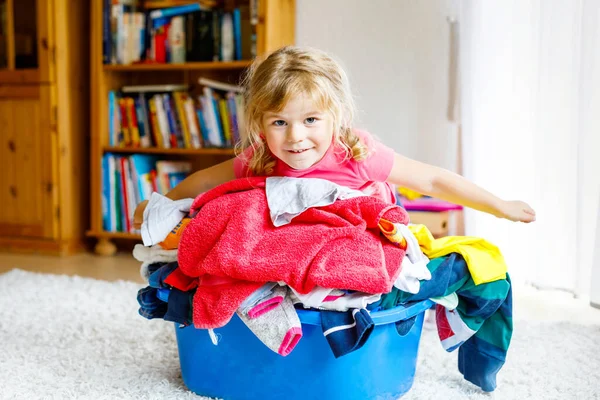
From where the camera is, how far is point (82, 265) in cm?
247

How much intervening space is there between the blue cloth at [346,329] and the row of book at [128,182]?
5.57ft

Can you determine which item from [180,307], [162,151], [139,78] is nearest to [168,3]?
[139,78]

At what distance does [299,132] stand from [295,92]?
7 centimetres

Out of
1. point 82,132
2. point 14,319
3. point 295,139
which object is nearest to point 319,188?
point 295,139

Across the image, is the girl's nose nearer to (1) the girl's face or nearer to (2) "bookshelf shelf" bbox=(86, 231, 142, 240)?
(1) the girl's face

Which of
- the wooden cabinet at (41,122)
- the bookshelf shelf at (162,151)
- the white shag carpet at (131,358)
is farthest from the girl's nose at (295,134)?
the wooden cabinet at (41,122)

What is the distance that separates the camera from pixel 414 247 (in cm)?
111

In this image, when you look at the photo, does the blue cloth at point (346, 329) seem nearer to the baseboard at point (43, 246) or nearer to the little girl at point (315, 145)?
the little girl at point (315, 145)

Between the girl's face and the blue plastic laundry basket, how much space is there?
1.00 feet

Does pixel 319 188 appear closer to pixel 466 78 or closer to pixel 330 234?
pixel 330 234

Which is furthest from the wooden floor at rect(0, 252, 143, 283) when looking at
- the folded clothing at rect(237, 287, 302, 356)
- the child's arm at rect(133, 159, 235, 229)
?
the folded clothing at rect(237, 287, 302, 356)

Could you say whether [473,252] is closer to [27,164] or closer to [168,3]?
[168,3]

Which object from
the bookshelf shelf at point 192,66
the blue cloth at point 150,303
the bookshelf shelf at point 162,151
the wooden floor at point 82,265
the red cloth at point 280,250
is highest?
the bookshelf shelf at point 192,66

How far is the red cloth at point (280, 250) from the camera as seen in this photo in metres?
1.01
